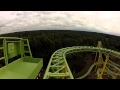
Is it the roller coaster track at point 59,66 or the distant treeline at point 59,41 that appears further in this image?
the distant treeline at point 59,41

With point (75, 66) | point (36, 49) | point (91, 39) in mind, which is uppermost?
point (91, 39)

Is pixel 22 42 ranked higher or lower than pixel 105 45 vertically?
higher

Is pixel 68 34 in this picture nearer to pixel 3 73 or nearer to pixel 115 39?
pixel 115 39

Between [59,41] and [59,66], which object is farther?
[59,41]

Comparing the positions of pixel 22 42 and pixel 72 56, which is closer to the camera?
pixel 22 42

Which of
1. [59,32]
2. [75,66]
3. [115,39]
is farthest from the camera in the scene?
[59,32]

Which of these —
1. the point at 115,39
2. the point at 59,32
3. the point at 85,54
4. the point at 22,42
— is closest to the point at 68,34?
the point at 59,32

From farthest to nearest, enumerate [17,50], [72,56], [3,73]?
[72,56]
[17,50]
[3,73]

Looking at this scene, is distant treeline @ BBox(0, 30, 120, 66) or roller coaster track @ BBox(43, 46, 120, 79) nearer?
roller coaster track @ BBox(43, 46, 120, 79)
